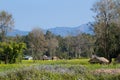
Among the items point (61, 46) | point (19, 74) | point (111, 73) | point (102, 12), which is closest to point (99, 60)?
point (102, 12)

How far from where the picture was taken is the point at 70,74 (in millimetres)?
14344

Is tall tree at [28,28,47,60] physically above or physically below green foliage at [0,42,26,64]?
above

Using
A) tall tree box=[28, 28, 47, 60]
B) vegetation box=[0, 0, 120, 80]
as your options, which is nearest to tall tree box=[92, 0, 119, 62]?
vegetation box=[0, 0, 120, 80]

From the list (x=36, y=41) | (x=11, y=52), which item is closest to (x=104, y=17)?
(x=11, y=52)

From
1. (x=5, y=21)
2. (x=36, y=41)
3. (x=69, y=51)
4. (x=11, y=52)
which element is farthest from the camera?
(x=69, y=51)

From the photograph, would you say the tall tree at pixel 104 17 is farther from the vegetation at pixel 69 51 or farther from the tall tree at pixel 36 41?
the tall tree at pixel 36 41

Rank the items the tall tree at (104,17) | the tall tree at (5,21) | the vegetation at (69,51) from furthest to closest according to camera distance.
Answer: the tall tree at (5,21) < the tall tree at (104,17) < the vegetation at (69,51)

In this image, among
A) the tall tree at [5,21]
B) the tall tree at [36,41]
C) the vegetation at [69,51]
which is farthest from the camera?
the tall tree at [36,41]

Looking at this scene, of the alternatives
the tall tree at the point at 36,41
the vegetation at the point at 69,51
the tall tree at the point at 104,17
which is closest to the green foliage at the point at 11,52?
the vegetation at the point at 69,51

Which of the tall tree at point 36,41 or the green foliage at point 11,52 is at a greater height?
the tall tree at point 36,41

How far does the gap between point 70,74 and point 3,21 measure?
2001 inches

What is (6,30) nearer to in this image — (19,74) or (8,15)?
(8,15)

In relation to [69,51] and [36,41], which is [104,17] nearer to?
[36,41]

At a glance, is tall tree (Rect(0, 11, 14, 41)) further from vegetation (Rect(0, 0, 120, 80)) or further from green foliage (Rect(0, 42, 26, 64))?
green foliage (Rect(0, 42, 26, 64))
